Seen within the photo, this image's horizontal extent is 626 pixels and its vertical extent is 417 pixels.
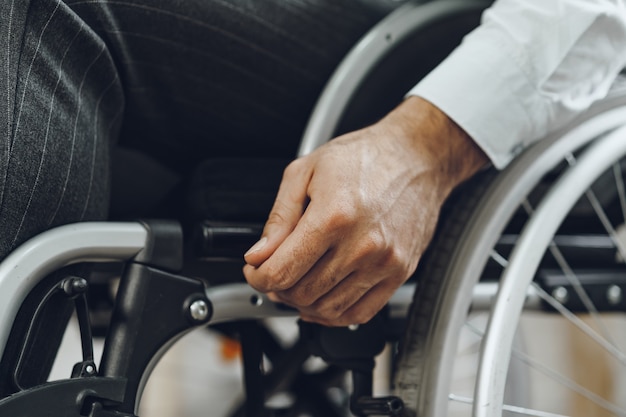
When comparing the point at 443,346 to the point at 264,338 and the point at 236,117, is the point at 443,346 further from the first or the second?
the point at 264,338

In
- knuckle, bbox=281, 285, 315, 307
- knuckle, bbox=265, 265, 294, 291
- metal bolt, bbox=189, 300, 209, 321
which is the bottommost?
metal bolt, bbox=189, 300, 209, 321

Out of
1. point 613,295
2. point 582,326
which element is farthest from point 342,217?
point 613,295

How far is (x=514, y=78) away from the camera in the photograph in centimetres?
50

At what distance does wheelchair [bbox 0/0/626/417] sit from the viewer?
436mm

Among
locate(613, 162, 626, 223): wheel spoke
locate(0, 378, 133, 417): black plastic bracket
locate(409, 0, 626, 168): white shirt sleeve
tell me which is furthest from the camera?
locate(613, 162, 626, 223): wheel spoke

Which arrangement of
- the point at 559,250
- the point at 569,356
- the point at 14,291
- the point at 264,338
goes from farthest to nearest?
the point at 569,356, the point at 264,338, the point at 559,250, the point at 14,291

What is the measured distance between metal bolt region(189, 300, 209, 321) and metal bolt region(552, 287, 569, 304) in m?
0.37

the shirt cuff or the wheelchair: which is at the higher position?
the shirt cuff

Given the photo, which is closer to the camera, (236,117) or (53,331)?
(53,331)

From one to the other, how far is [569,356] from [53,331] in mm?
1480

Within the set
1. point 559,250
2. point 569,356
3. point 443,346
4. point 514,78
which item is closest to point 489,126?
point 514,78

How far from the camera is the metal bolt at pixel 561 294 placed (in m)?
0.72

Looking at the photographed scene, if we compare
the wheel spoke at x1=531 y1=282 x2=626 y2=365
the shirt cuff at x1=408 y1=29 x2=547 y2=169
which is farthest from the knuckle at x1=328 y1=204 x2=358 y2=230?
the wheel spoke at x1=531 y1=282 x2=626 y2=365

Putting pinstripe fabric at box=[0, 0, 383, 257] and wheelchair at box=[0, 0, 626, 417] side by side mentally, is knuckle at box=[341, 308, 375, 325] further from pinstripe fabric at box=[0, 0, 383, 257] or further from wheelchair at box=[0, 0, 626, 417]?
pinstripe fabric at box=[0, 0, 383, 257]
